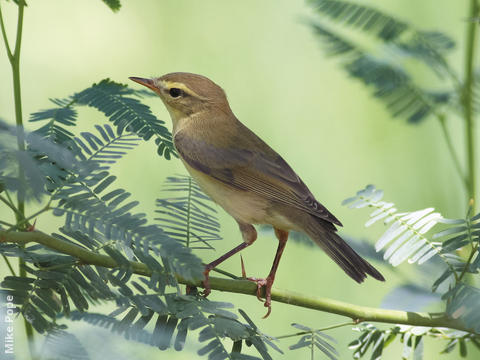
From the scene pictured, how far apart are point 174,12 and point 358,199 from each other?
4.41 meters

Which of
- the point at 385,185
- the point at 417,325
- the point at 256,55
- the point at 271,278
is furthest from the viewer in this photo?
the point at 256,55

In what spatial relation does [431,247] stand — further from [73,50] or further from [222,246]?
[73,50]

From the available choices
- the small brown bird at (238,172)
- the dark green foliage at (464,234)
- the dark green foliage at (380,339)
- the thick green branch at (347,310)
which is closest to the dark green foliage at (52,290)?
the thick green branch at (347,310)

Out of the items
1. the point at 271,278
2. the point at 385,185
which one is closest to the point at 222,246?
the point at 385,185

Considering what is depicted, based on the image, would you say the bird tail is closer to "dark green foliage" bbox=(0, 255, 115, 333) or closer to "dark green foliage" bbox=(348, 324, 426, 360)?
"dark green foliage" bbox=(348, 324, 426, 360)

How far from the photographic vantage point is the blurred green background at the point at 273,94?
4.71m

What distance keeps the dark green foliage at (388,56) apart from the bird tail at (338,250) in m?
0.76

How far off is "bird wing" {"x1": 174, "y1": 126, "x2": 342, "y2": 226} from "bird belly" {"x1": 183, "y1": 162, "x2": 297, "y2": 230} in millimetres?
23

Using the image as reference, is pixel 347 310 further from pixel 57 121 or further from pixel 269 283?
pixel 57 121

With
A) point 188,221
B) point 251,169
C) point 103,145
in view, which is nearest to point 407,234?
point 188,221

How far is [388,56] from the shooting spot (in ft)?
10.2

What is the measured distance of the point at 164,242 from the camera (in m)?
1.34

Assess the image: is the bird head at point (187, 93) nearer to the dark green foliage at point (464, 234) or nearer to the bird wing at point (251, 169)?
the bird wing at point (251, 169)

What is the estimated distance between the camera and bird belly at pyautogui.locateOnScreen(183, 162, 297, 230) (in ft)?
8.70
